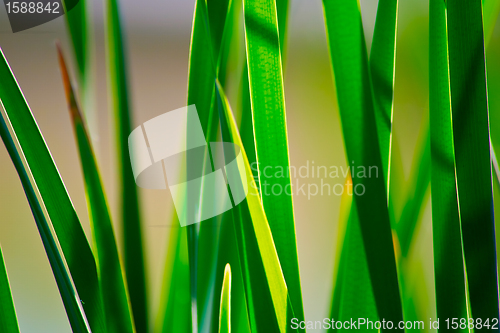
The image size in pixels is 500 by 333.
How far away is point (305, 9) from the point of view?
0.38 meters

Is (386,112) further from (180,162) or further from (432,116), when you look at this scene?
(180,162)

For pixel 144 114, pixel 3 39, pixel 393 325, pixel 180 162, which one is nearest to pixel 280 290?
pixel 393 325

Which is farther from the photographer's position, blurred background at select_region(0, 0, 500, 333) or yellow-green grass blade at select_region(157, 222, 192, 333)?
blurred background at select_region(0, 0, 500, 333)

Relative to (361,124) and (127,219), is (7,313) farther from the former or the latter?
(361,124)

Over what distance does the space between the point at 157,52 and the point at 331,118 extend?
0.24 meters

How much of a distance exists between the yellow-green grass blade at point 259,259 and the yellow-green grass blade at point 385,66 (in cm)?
7

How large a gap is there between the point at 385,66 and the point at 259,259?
13cm

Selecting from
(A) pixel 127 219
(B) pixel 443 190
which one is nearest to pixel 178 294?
(A) pixel 127 219

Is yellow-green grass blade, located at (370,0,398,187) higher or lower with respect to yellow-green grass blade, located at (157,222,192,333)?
higher

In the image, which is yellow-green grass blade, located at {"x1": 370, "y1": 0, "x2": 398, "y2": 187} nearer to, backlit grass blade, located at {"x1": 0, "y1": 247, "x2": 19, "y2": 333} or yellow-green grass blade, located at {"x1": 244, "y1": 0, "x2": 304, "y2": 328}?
yellow-green grass blade, located at {"x1": 244, "y1": 0, "x2": 304, "y2": 328}

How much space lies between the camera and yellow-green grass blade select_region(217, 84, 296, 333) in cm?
12

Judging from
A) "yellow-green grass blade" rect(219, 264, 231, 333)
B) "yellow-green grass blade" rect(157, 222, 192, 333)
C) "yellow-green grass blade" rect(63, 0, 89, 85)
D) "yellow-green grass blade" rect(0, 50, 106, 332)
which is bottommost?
"yellow-green grass blade" rect(157, 222, 192, 333)

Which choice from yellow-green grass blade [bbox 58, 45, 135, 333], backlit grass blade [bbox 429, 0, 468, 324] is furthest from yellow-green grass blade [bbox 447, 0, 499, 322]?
yellow-green grass blade [bbox 58, 45, 135, 333]

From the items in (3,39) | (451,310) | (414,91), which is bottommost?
(451,310)
